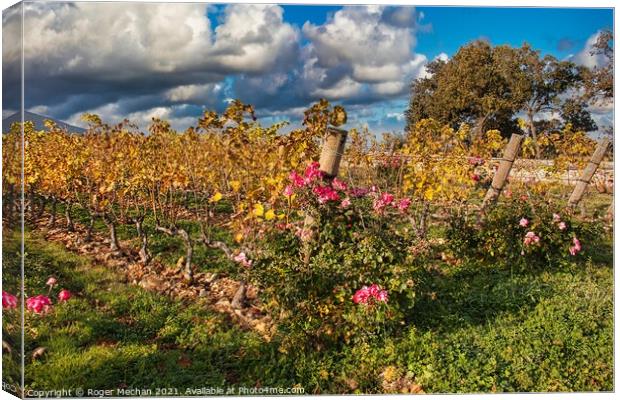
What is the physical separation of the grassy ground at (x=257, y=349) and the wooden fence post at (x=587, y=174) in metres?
1.62

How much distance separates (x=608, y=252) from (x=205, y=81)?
427cm

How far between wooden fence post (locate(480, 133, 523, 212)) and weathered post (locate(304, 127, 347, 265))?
2089mm

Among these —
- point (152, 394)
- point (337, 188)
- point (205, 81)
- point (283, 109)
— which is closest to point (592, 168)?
point (337, 188)

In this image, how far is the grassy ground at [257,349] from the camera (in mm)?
3303

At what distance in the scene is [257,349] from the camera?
345cm

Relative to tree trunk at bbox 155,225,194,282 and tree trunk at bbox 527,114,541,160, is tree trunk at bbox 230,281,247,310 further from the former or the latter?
tree trunk at bbox 527,114,541,160

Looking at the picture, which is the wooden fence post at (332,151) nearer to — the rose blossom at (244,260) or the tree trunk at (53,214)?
the rose blossom at (244,260)

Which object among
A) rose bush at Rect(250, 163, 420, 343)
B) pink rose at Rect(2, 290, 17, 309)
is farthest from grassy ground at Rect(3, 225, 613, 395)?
rose bush at Rect(250, 163, 420, 343)

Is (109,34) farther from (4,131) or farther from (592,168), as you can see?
(592,168)

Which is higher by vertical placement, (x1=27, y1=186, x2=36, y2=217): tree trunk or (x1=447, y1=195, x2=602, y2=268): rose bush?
(x1=27, y1=186, x2=36, y2=217): tree trunk

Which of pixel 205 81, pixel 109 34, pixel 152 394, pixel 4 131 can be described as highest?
pixel 109 34

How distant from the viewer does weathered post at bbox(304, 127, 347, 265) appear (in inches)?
141

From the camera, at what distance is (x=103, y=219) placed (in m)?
4.29

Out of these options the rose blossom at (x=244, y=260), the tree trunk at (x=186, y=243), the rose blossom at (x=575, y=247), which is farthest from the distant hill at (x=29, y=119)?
the rose blossom at (x=575, y=247)
